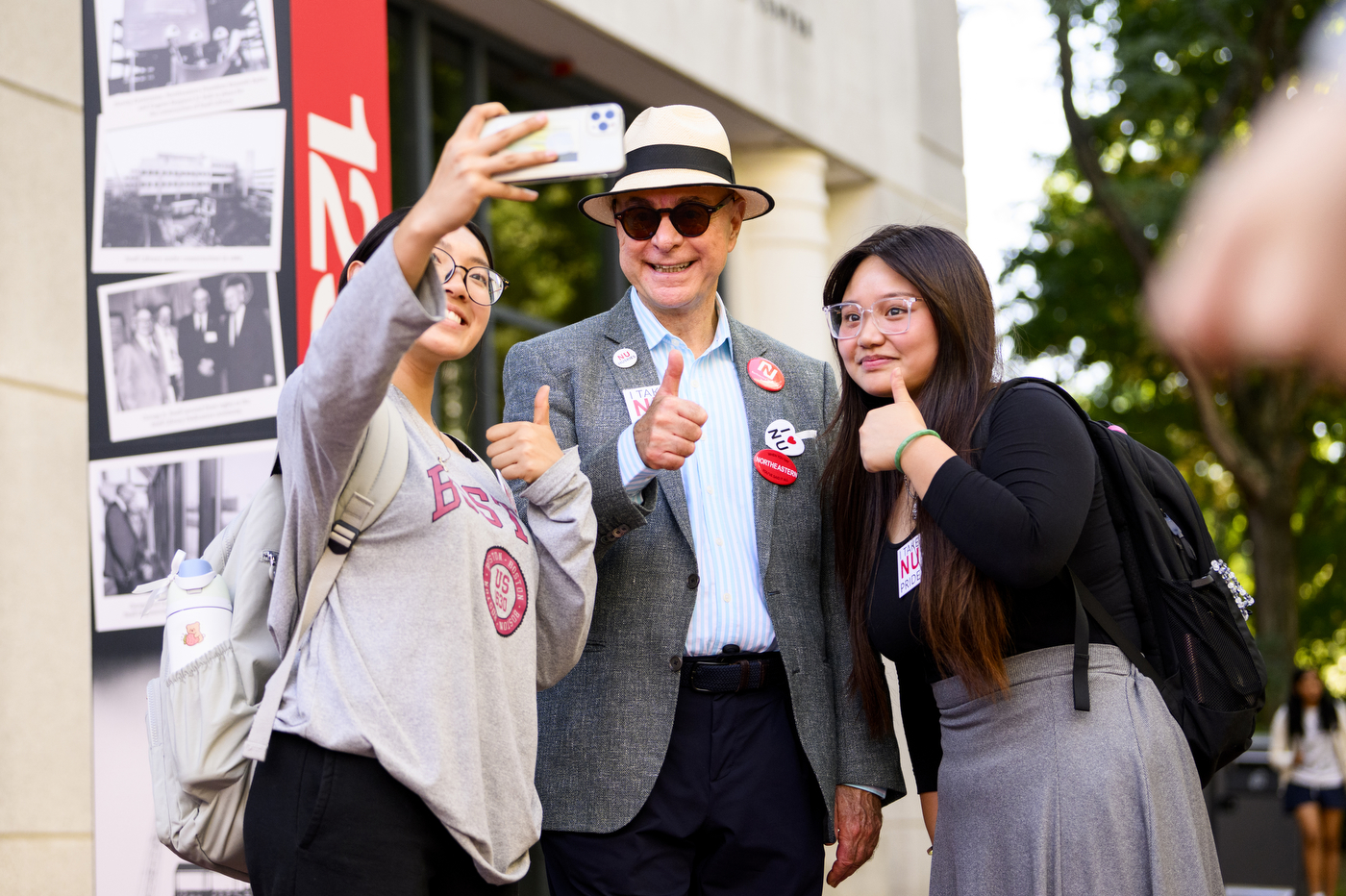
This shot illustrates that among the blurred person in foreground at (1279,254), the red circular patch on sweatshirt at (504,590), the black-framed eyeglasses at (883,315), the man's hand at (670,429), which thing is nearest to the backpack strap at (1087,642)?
the black-framed eyeglasses at (883,315)

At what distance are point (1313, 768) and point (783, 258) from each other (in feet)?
24.5

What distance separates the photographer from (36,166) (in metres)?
4.56

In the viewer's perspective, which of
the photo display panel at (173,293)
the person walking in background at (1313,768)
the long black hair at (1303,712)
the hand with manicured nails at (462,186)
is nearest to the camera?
the hand with manicured nails at (462,186)

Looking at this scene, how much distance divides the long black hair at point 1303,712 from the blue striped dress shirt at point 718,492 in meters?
10.8

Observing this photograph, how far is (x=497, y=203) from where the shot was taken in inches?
295

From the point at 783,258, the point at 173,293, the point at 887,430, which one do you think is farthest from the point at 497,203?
the point at 887,430

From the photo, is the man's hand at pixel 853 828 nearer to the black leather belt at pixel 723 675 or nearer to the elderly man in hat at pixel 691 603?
the elderly man in hat at pixel 691 603

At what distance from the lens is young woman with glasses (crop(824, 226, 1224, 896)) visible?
2.74 m

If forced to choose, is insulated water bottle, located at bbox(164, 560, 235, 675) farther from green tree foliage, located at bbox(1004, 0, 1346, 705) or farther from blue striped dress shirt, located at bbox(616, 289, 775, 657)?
green tree foliage, located at bbox(1004, 0, 1346, 705)

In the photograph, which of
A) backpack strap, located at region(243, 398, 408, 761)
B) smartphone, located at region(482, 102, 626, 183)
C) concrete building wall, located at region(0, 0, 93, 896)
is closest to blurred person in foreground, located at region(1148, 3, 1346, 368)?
smartphone, located at region(482, 102, 626, 183)

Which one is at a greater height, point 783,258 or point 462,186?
point 783,258

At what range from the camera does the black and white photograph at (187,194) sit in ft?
14.2

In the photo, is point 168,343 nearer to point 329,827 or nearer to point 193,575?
point 193,575

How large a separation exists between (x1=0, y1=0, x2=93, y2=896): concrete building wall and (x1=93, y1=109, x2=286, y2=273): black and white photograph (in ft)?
1.10
